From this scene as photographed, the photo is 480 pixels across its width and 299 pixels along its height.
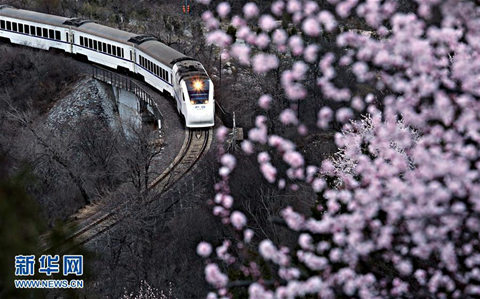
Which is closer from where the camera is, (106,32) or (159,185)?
(159,185)

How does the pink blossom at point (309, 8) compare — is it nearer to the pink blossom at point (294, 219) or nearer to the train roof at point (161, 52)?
the pink blossom at point (294, 219)

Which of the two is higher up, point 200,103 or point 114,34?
point 114,34

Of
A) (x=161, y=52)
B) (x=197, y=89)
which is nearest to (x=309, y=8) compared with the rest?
(x=197, y=89)

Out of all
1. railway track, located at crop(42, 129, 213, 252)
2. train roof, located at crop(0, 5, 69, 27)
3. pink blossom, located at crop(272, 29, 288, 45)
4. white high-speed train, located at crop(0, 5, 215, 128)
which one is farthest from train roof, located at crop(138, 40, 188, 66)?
pink blossom, located at crop(272, 29, 288, 45)

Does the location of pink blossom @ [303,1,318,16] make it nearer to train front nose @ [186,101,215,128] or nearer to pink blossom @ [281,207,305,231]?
pink blossom @ [281,207,305,231]

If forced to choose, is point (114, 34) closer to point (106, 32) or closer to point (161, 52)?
point (106, 32)

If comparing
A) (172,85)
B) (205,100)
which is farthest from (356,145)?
(172,85)
